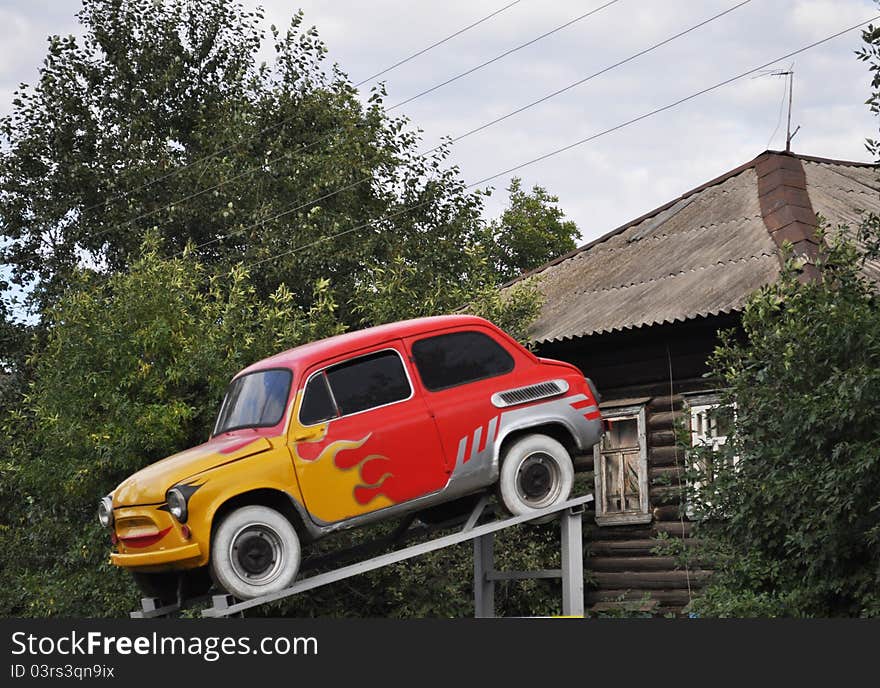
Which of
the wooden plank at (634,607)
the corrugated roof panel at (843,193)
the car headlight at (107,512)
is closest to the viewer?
the car headlight at (107,512)

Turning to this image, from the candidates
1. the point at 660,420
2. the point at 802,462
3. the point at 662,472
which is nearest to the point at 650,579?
the point at 662,472

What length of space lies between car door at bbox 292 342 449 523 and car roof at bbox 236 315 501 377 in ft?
0.38

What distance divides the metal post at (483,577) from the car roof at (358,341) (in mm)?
2538

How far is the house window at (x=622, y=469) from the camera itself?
46.6 feet

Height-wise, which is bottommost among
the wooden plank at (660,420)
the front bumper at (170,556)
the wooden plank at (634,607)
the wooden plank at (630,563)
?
the wooden plank at (634,607)

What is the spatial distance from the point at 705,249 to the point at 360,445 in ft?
25.3

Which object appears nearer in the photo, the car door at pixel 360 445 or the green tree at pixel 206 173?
the car door at pixel 360 445

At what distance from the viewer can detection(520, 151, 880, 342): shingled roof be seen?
45.1 feet

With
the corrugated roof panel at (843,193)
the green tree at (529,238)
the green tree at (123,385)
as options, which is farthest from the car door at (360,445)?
the green tree at (529,238)

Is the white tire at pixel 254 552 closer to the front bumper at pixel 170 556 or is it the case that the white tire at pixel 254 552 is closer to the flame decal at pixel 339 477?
the front bumper at pixel 170 556

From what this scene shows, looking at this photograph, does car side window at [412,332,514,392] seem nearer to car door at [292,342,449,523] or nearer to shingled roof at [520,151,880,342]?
car door at [292,342,449,523]

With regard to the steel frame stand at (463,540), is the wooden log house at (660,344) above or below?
above

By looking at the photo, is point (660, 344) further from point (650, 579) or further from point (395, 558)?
→ point (395, 558)

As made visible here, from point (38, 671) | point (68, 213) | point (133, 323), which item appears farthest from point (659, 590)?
point (68, 213)
